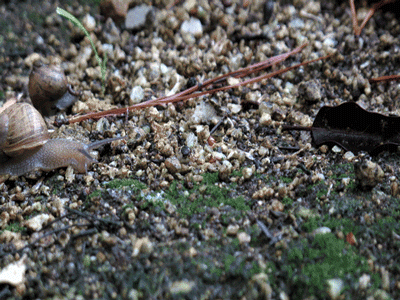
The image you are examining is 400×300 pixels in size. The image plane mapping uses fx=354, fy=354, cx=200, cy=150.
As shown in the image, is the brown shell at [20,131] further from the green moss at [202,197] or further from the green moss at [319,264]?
the green moss at [319,264]

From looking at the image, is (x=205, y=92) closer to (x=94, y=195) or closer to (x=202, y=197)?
(x=202, y=197)

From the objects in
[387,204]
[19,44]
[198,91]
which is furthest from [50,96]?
[387,204]

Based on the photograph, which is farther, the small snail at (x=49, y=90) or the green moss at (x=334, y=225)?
the small snail at (x=49, y=90)

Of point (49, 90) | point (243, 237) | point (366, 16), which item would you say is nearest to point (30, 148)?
point (49, 90)

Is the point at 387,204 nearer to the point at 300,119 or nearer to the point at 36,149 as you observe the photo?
the point at 300,119

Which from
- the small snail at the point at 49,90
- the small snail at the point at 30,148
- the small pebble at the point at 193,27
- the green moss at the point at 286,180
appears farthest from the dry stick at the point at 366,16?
the small snail at the point at 49,90

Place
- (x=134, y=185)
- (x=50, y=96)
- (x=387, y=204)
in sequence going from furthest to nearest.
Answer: (x=50, y=96) → (x=134, y=185) → (x=387, y=204)
